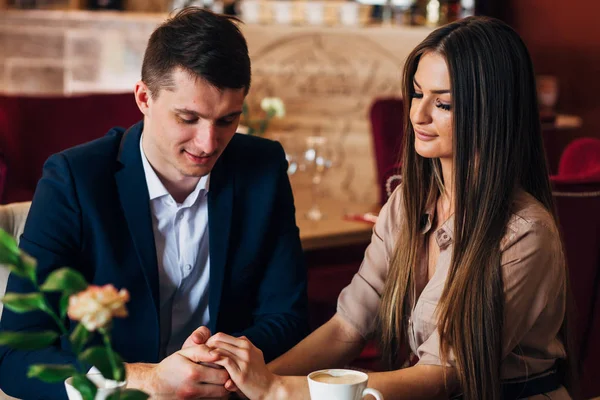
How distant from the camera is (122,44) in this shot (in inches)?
202

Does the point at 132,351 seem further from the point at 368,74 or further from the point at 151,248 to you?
the point at 368,74

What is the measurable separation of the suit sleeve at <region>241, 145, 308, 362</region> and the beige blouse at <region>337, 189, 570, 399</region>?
0.78 feet

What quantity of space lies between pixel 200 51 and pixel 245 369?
0.56m

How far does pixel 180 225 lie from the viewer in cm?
175

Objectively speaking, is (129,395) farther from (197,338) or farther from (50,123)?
(50,123)

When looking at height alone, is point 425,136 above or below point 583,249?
above

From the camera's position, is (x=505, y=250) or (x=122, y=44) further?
(x=122, y=44)

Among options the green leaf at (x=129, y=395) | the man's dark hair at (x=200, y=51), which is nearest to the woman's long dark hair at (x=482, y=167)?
the man's dark hair at (x=200, y=51)

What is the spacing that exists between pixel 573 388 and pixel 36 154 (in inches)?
116

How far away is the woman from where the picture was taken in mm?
1515

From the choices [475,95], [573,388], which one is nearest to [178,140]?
[475,95]

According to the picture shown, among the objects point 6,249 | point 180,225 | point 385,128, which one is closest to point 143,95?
point 180,225

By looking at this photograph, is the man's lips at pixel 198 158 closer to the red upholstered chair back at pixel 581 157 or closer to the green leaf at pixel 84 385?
the green leaf at pixel 84 385

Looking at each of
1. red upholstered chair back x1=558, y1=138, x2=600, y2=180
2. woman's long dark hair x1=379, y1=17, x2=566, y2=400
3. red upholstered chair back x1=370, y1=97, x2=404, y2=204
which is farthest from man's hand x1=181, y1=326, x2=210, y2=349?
red upholstered chair back x1=370, y1=97, x2=404, y2=204
